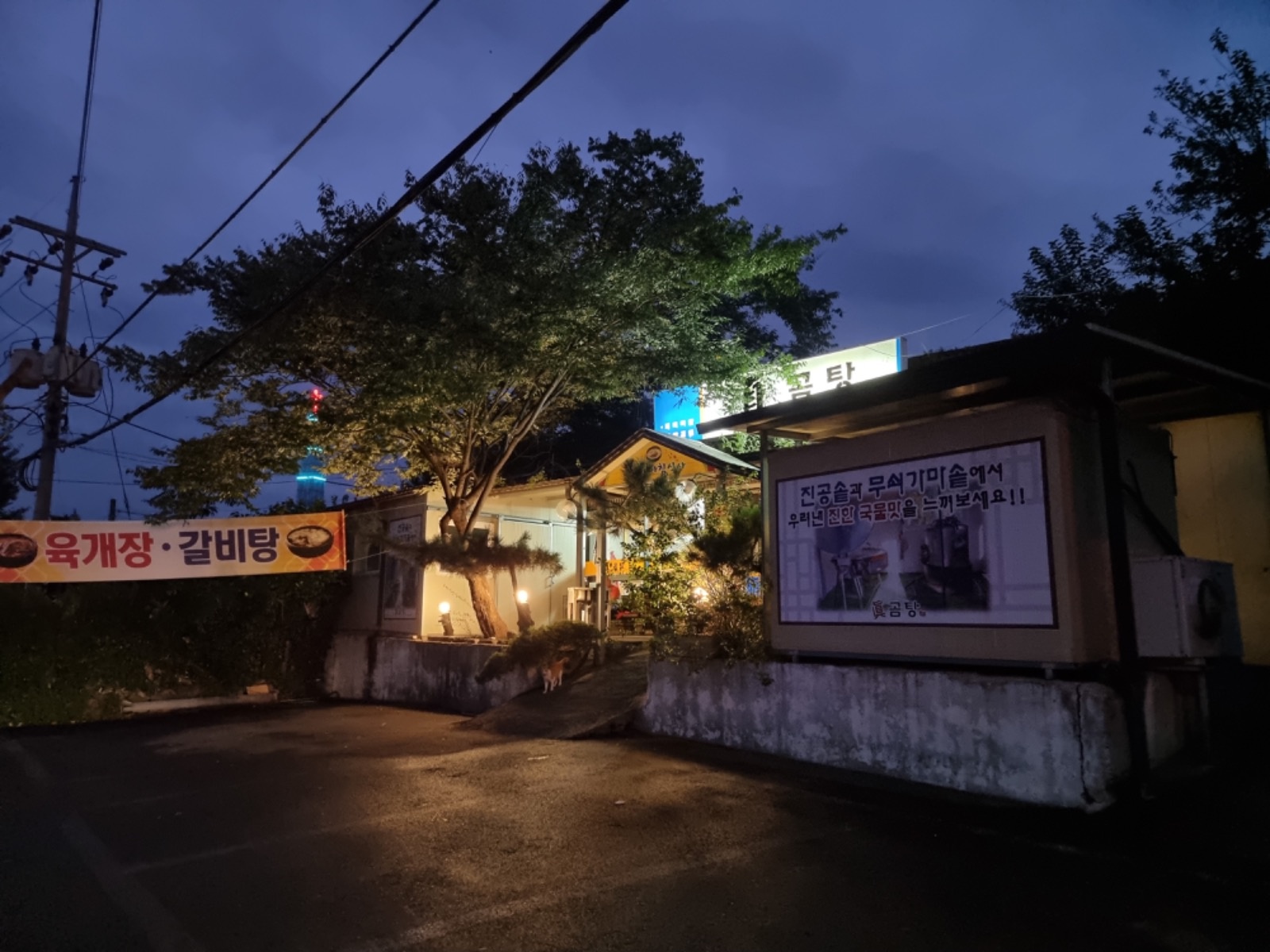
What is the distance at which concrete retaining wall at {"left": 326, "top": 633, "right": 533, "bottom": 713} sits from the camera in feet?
43.8

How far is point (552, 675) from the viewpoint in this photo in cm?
1216

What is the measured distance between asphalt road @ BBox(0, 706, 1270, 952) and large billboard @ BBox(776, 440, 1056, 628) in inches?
63.1

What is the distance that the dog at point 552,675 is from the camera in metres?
12.1

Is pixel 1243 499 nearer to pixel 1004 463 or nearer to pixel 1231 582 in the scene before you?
pixel 1231 582

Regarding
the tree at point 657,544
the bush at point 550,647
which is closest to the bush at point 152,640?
the bush at point 550,647

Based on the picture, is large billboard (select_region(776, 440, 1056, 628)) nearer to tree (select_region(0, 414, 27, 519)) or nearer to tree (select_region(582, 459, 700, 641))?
tree (select_region(582, 459, 700, 641))

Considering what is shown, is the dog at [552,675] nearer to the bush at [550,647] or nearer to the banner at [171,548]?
the bush at [550,647]

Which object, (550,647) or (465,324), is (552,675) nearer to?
(550,647)

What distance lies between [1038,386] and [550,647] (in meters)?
7.42

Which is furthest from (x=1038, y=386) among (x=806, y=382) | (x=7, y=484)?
(x=7, y=484)

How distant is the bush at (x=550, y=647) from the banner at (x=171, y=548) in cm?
460

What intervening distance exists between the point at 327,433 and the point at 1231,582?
40.3ft

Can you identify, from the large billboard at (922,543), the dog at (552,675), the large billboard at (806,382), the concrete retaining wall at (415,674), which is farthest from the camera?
the large billboard at (806,382)

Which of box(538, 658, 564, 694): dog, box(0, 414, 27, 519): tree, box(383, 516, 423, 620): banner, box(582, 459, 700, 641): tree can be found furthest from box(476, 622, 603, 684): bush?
box(0, 414, 27, 519): tree
